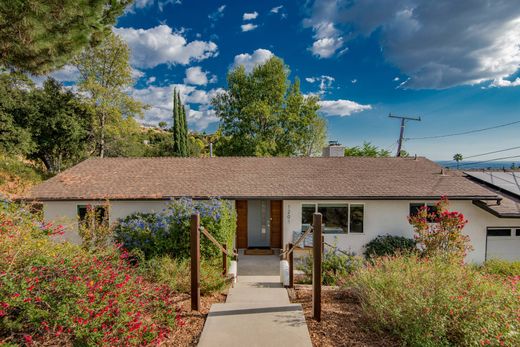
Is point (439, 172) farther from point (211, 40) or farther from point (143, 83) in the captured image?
point (143, 83)

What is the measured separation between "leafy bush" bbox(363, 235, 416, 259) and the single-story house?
0.26 meters

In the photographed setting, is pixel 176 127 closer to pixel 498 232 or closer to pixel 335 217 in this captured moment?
pixel 335 217

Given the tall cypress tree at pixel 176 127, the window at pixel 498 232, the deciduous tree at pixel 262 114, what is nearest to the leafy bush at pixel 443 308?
the window at pixel 498 232

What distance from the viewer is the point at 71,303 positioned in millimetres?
2795

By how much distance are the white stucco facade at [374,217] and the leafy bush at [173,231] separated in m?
3.06

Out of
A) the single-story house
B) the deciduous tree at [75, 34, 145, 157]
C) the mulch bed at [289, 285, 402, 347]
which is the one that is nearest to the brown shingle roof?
the single-story house

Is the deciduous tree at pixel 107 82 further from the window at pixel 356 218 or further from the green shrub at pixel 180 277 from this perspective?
the window at pixel 356 218

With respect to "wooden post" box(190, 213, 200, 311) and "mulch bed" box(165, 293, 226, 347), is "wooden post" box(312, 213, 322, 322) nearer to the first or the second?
"mulch bed" box(165, 293, 226, 347)

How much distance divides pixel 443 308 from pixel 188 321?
361 cm

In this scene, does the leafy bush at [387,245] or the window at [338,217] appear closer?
→ the leafy bush at [387,245]

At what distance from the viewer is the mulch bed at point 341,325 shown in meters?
3.34

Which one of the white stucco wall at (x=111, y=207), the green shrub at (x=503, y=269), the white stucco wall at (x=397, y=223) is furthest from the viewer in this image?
the white stucco wall at (x=397, y=223)

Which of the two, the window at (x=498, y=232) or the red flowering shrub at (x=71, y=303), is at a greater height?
the red flowering shrub at (x=71, y=303)

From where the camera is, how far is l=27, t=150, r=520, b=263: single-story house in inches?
414
